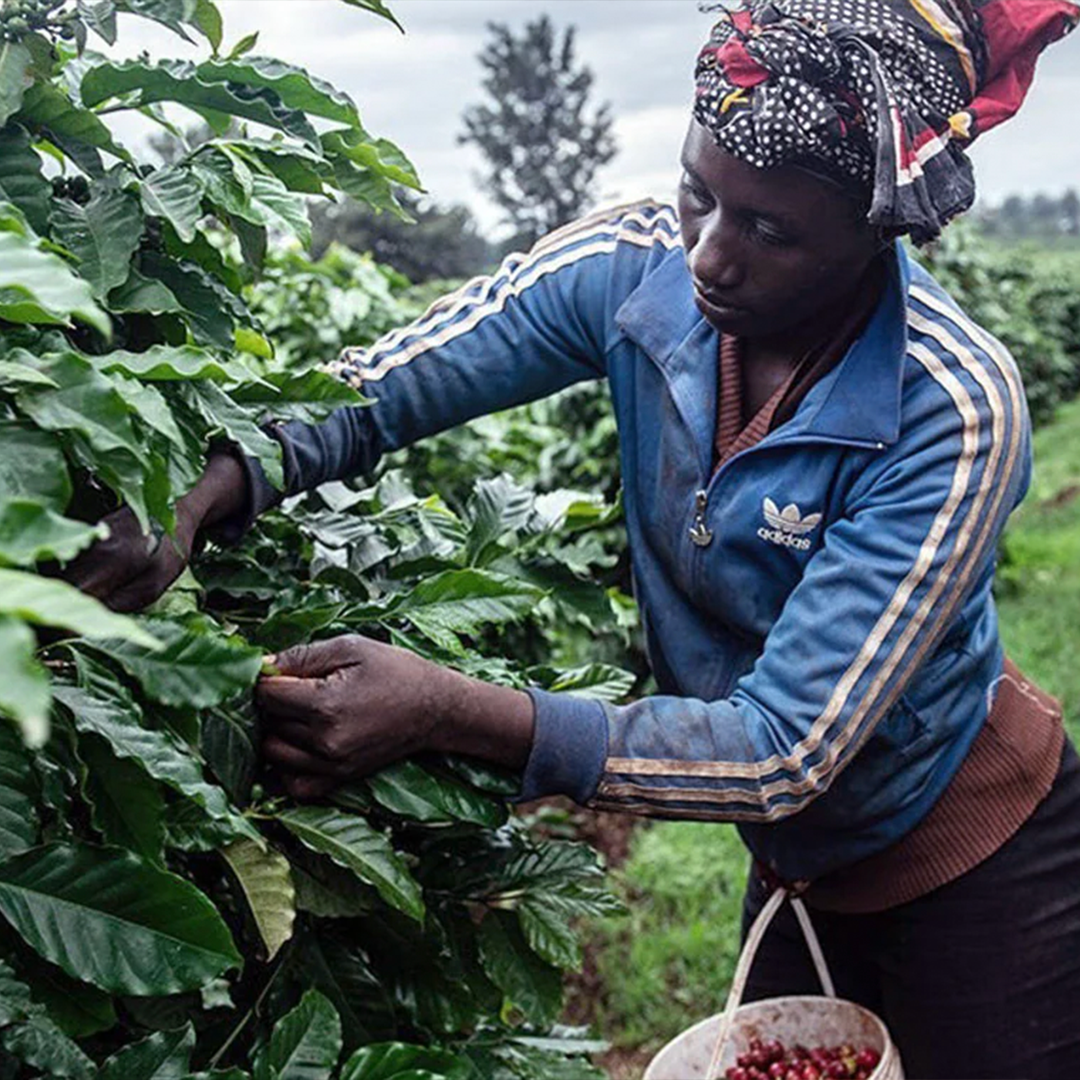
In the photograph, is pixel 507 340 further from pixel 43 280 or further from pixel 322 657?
pixel 43 280

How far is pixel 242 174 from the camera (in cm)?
139

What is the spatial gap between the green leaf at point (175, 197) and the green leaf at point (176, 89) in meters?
0.07

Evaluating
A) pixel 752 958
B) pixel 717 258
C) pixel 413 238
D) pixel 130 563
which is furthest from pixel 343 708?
pixel 413 238

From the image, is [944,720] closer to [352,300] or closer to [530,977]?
[530,977]

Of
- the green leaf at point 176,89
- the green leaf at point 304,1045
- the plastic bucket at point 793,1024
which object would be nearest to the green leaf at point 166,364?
the green leaf at point 176,89

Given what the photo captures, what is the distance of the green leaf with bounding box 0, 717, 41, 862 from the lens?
1177mm

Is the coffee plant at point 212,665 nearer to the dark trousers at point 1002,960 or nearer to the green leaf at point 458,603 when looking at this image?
the green leaf at point 458,603

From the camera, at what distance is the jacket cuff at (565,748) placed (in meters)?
1.63

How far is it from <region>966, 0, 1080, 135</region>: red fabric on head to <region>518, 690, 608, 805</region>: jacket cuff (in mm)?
800

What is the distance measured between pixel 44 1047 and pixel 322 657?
423mm

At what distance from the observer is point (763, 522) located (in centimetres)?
185

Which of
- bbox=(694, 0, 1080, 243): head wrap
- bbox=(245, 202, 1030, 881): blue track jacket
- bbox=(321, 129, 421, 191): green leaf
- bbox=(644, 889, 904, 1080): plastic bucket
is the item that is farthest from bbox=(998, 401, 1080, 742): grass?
bbox=(321, 129, 421, 191): green leaf

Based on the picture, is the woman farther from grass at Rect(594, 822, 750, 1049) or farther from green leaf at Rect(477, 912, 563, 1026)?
grass at Rect(594, 822, 750, 1049)

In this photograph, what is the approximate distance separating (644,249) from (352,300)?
2.34 meters
